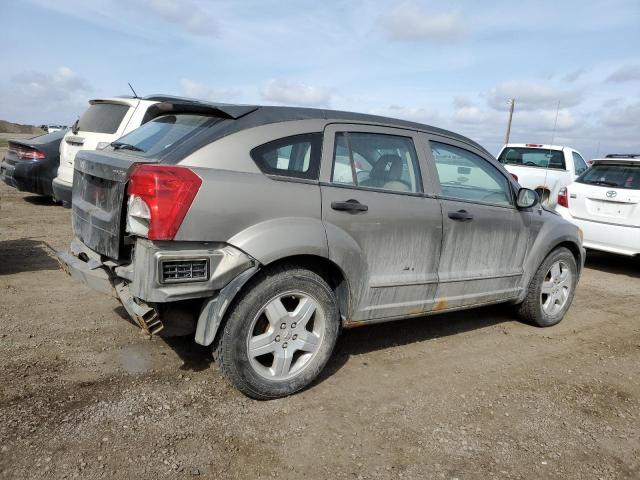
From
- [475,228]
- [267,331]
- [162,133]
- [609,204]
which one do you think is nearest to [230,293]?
[267,331]

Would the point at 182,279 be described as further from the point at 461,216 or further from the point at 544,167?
the point at 544,167

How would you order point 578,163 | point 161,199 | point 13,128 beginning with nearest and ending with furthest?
point 161,199
point 578,163
point 13,128

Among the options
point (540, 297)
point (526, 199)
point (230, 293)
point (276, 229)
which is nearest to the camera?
point (230, 293)

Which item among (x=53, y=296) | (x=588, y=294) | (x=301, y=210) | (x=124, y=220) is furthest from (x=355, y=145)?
(x=588, y=294)

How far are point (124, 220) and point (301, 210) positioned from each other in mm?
1033

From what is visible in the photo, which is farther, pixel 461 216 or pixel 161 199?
pixel 461 216

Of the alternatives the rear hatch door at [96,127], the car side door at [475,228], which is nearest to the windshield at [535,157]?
the car side door at [475,228]

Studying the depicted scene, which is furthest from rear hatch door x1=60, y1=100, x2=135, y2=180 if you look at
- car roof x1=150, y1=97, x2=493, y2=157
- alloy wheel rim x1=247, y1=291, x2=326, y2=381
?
alloy wheel rim x1=247, y1=291, x2=326, y2=381

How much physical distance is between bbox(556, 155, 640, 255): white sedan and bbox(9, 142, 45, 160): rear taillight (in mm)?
8879

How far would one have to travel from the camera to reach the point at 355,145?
3.64 m

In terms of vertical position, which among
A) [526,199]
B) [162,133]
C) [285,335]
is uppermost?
[162,133]

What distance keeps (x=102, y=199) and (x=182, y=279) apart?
2.85ft

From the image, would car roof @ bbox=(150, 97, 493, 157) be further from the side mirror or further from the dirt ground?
the dirt ground

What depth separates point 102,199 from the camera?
326cm
